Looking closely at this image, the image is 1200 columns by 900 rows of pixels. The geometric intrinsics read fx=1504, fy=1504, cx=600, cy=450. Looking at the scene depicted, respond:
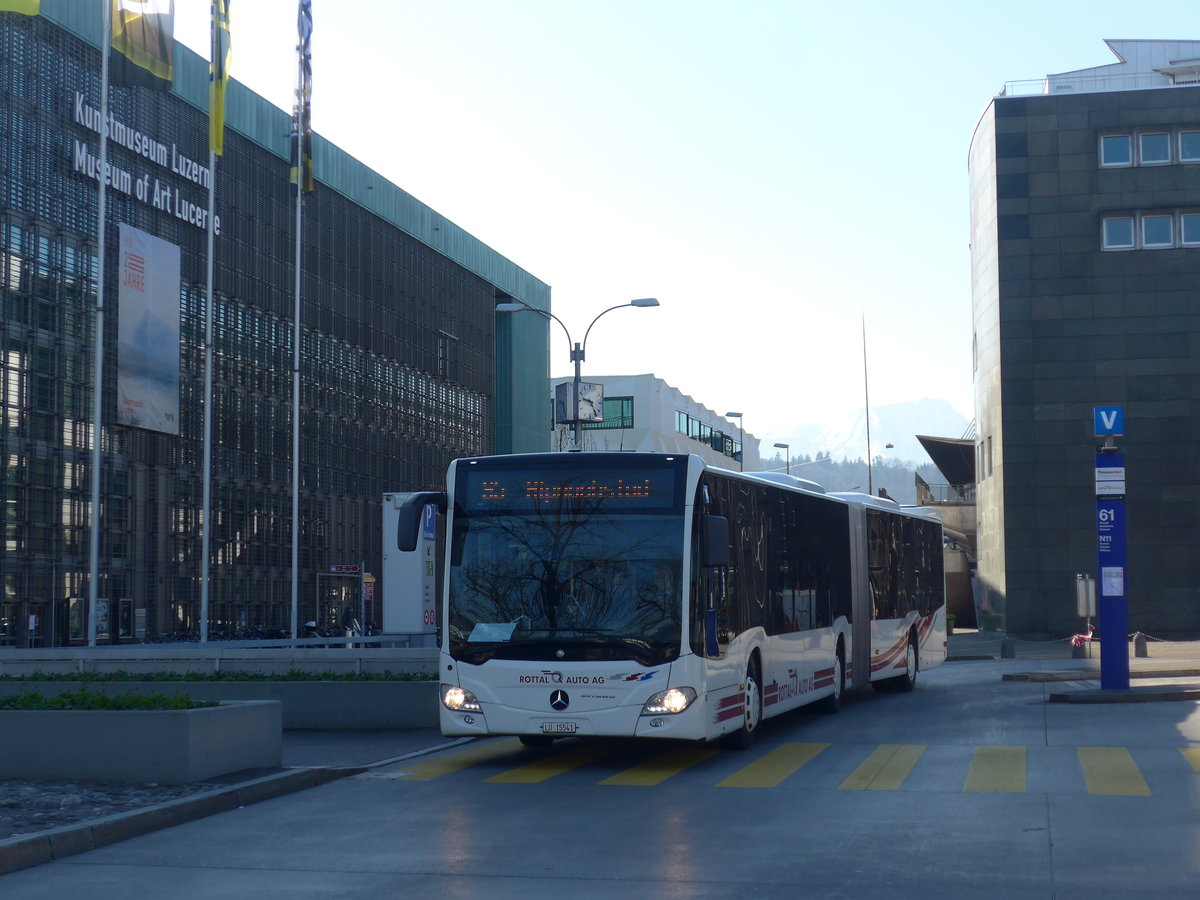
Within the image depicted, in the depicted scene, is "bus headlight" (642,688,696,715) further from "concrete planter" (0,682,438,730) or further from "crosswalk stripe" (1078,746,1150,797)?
"concrete planter" (0,682,438,730)

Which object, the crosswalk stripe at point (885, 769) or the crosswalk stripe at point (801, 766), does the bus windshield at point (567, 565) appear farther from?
the crosswalk stripe at point (885, 769)

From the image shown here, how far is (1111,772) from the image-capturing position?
1346 cm

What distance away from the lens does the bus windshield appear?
14.0 metres

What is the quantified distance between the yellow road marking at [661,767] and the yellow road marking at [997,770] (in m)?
2.69

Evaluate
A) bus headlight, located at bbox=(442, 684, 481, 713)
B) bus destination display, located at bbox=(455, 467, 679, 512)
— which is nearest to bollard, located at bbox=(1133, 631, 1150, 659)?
bus destination display, located at bbox=(455, 467, 679, 512)

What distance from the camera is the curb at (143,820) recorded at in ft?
30.4

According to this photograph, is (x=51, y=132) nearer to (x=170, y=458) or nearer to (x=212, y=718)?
(x=170, y=458)

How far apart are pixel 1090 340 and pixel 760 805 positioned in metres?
45.2

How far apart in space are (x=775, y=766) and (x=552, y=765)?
2175 mm

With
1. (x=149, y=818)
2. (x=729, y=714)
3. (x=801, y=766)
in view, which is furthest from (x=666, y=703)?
(x=149, y=818)

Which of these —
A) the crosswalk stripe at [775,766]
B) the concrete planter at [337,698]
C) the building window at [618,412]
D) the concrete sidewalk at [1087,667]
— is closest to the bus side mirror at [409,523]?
the crosswalk stripe at [775,766]

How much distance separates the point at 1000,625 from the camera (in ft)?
180

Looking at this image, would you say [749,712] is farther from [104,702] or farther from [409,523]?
[104,702]

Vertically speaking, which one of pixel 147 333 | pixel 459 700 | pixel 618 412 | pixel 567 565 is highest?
pixel 618 412
